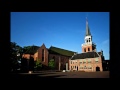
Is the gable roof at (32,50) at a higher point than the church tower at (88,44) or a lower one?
lower

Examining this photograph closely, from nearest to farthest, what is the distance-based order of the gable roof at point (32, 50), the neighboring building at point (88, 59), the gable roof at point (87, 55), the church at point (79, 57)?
the neighboring building at point (88, 59) < the church at point (79, 57) < the gable roof at point (87, 55) < the gable roof at point (32, 50)

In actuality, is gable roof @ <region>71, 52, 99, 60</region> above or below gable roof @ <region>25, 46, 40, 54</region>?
below

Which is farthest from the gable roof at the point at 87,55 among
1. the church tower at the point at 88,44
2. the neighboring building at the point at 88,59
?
the church tower at the point at 88,44

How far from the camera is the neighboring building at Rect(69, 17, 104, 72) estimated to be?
3450 cm

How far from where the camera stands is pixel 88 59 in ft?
121

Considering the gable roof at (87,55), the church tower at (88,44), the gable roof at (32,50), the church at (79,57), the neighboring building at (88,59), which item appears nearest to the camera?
the neighboring building at (88,59)

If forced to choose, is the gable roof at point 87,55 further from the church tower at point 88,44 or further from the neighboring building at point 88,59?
the church tower at point 88,44

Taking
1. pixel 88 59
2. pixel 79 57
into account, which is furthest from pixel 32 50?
pixel 88 59

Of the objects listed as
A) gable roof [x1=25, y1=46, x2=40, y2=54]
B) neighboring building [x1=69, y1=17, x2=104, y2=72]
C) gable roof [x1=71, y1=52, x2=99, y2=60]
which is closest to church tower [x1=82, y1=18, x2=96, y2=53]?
neighboring building [x1=69, y1=17, x2=104, y2=72]

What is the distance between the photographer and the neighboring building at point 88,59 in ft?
113

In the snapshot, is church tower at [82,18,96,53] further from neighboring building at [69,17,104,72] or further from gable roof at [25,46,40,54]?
gable roof at [25,46,40,54]
